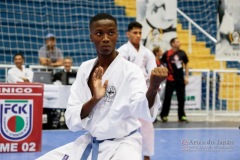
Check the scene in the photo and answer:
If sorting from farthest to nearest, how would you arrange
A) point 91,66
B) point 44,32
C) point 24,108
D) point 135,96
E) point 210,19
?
point 210,19, point 44,32, point 24,108, point 91,66, point 135,96

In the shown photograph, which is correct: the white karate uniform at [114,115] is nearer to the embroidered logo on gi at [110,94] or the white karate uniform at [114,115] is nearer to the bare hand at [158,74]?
the embroidered logo on gi at [110,94]

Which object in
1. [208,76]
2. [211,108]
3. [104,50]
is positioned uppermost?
[104,50]

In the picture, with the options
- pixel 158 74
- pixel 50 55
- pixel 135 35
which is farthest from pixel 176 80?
pixel 158 74

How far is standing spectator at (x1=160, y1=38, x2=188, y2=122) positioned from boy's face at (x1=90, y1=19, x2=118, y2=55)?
22.3ft

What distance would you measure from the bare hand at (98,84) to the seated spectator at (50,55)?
6359mm

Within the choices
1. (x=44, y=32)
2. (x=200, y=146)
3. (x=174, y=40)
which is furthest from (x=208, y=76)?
(x=44, y=32)

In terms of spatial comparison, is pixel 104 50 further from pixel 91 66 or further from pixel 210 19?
pixel 210 19

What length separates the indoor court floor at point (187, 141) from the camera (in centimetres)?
591

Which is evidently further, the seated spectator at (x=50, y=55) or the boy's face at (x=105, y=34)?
the seated spectator at (x=50, y=55)

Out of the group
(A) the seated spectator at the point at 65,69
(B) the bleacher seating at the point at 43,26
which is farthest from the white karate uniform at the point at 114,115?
(B) the bleacher seating at the point at 43,26

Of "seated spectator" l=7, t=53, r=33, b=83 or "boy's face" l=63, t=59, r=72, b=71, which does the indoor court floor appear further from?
"boy's face" l=63, t=59, r=72, b=71

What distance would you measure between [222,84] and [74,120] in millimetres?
8090

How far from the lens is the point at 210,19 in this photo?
14688 mm

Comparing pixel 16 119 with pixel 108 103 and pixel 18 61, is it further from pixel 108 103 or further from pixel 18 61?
pixel 108 103
